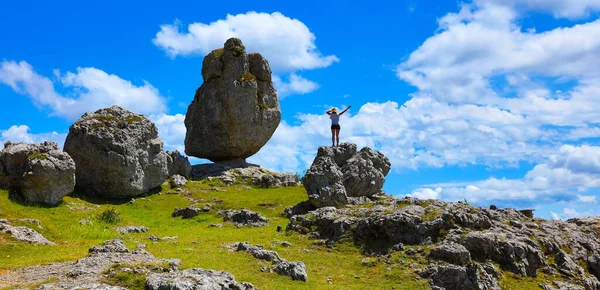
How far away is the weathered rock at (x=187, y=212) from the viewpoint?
153 feet

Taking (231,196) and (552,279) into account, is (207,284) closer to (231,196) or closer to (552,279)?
(552,279)

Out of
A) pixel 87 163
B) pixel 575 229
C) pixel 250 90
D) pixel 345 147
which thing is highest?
pixel 250 90

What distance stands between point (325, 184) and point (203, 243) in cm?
1503

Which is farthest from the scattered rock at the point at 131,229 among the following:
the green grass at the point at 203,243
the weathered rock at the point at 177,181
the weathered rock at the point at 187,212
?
the weathered rock at the point at 177,181

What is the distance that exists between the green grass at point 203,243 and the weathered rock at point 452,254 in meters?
1.53

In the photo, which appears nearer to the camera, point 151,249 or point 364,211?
point 151,249

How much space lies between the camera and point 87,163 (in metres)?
51.0

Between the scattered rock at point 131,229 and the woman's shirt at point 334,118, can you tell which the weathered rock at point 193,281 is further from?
the woman's shirt at point 334,118

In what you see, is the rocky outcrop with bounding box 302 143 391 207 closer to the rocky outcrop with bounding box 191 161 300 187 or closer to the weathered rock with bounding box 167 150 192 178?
the rocky outcrop with bounding box 191 161 300 187

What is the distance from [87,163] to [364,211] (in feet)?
97.5

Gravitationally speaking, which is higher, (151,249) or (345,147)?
(345,147)

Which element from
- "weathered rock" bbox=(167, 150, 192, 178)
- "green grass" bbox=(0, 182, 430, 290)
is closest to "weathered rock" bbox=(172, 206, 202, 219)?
"green grass" bbox=(0, 182, 430, 290)

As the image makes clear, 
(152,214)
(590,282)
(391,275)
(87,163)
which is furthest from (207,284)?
(87,163)

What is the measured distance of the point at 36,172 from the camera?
42219 mm
